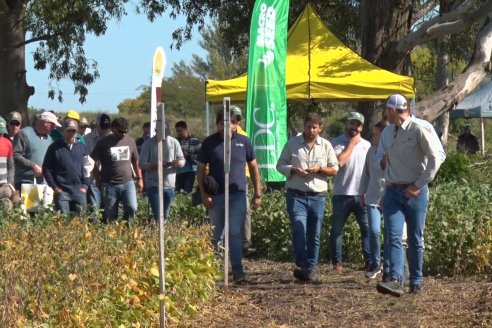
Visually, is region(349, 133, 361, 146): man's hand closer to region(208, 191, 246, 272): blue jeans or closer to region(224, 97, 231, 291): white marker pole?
region(208, 191, 246, 272): blue jeans

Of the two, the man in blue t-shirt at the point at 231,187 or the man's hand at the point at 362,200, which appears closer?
the man in blue t-shirt at the point at 231,187

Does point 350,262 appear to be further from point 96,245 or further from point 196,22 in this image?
point 196,22

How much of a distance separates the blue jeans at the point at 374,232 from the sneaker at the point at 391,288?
5.63ft

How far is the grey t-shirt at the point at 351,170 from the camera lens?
39.4ft

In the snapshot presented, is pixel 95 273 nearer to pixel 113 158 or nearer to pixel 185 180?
pixel 113 158

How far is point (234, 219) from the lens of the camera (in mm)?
11430

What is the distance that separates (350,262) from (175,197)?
3434 millimetres

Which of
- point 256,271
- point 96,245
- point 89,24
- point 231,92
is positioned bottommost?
point 256,271

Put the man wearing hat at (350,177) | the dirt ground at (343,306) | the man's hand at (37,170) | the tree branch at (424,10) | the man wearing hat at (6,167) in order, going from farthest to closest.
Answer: the tree branch at (424,10) → the man's hand at (37,170) → the man wearing hat at (6,167) → the man wearing hat at (350,177) → the dirt ground at (343,306)

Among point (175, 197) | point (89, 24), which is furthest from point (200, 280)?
point (89, 24)

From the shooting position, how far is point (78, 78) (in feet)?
96.8

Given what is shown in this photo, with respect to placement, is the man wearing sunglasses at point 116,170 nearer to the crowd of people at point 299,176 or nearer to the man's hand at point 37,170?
the crowd of people at point 299,176

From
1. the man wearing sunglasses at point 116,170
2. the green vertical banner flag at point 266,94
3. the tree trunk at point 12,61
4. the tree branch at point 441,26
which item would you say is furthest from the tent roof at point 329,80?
the tree trunk at point 12,61

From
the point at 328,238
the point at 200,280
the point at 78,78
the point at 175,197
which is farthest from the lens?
the point at 78,78
